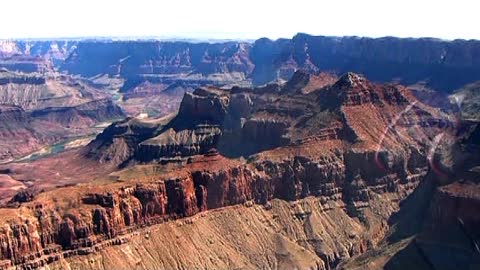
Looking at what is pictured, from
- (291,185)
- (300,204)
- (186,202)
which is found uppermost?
(186,202)

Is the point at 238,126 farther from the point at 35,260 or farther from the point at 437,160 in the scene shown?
the point at 35,260

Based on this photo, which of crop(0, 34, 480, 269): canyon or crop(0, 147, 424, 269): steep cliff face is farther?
crop(0, 34, 480, 269): canyon

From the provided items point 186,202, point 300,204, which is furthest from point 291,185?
point 186,202

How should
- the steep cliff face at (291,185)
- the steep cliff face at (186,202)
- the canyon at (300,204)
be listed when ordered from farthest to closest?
1. the canyon at (300,204)
2. the steep cliff face at (291,185)
3. the steep cliff face at (186,202)

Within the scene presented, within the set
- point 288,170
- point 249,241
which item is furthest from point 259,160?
point 249,241

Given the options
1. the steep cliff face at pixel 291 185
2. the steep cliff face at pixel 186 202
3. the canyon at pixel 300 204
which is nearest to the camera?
the steep cliff face at pixel 186 202

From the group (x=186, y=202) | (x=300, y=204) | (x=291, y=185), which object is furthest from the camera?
(x=291, y=185)

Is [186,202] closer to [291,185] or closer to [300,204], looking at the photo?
[291,185]

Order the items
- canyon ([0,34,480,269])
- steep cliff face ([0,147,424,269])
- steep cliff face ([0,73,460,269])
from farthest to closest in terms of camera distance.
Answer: canyon ([0,34,480,269]) < steep cliff face ([0,73,460,269]) < steep cliff face ([0,147,424,269])

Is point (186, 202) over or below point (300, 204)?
over

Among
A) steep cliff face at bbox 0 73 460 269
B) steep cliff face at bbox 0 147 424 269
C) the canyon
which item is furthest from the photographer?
the canyon

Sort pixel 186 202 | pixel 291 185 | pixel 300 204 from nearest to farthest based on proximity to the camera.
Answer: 1. pixel 186 202
2. pixel 300 204
3. pixel 291 185
